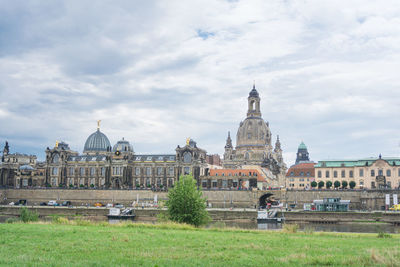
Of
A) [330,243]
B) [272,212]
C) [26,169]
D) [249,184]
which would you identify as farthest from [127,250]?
[26,169]

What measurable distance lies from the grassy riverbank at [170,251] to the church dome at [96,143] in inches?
5269

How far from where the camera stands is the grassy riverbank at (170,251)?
69.3 feet

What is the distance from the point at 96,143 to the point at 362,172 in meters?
92.8

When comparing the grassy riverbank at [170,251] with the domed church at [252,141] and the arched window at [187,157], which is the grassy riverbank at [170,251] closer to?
the arched window at [187,157]

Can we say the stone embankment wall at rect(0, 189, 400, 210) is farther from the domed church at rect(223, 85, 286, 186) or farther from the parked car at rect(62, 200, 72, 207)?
the domed church at rect(223, 85, 286, 186)

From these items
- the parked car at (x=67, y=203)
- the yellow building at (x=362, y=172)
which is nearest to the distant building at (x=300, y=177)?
the yellow building at (x=362, y=172)

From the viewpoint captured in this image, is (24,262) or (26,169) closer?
(24,262)

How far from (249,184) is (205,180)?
12678mm

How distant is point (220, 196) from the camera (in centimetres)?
11650

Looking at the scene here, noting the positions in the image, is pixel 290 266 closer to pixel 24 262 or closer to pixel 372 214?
pixel 24 262

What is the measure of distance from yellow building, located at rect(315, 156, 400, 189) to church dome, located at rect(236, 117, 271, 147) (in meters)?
58.0

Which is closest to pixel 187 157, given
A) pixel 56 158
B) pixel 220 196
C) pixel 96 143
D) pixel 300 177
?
pixel 220 196

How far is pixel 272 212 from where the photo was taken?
87.7m

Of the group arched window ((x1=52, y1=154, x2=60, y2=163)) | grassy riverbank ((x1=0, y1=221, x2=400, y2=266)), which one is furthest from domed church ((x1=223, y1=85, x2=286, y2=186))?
grassy riverbank ((x1=0, y1=221, x2=400, y2=266))
